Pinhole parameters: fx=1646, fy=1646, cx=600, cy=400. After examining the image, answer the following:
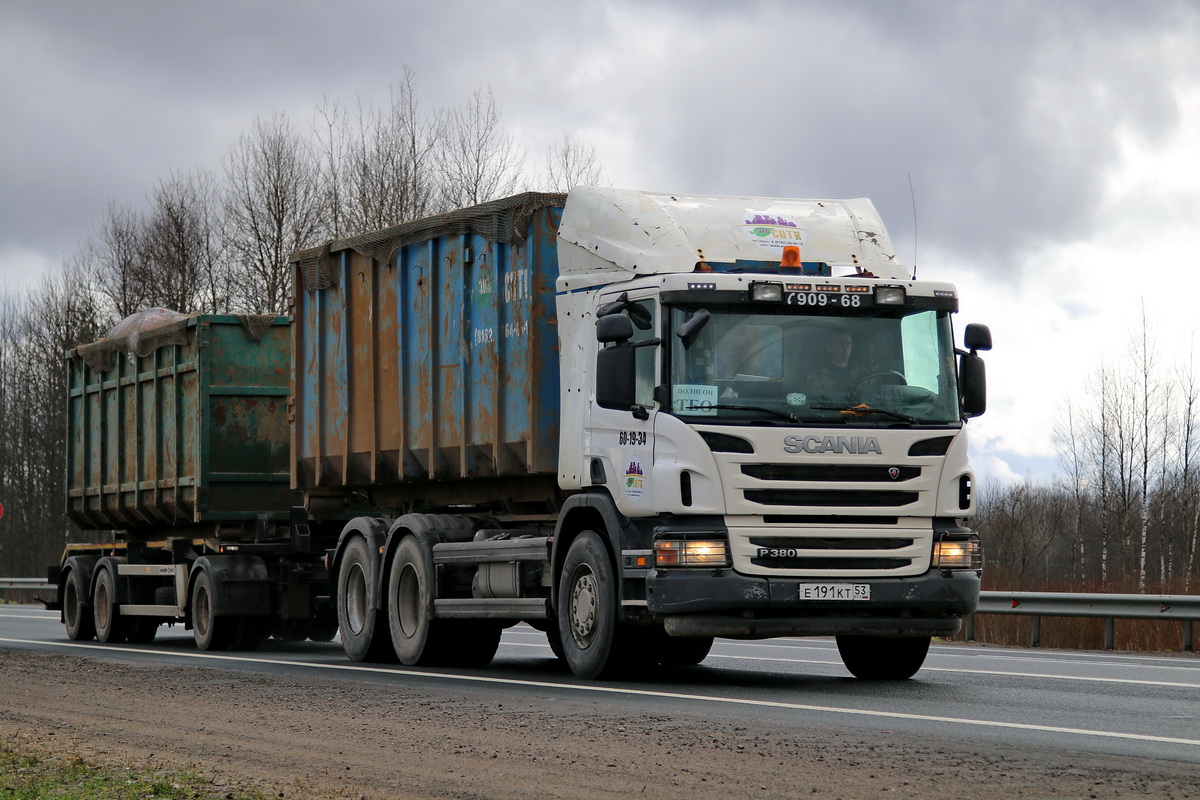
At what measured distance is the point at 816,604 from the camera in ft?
37.2

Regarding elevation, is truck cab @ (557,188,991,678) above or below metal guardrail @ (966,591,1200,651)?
above

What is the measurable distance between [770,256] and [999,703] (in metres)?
3.70

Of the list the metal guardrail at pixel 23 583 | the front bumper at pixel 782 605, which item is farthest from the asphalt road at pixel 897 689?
the metal guardrail at pixel 23 583

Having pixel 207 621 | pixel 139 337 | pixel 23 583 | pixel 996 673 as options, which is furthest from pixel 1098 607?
pixel 23 583

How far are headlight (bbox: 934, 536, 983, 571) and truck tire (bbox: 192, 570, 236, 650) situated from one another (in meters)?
9.04

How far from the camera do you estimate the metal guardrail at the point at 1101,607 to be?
16984mm

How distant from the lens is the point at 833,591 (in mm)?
11352

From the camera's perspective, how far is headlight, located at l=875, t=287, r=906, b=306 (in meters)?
11.8

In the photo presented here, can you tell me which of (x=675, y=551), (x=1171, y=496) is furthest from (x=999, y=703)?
(x=1171, y=496)

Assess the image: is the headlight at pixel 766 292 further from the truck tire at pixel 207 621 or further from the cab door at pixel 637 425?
the truck tire at pixel 207 621

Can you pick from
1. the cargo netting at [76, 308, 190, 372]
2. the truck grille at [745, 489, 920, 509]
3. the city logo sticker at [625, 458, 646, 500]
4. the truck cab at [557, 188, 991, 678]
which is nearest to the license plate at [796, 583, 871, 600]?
the truck cab at [557, 188, 991, 678]

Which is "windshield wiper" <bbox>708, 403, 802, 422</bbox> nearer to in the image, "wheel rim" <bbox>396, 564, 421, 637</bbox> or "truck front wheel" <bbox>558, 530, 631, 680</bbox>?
"truck front wheel" <bbox>558, 530, 631, 680</bbox>

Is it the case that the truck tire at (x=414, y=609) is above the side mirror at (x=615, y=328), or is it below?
below

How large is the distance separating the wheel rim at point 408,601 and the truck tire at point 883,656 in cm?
393
